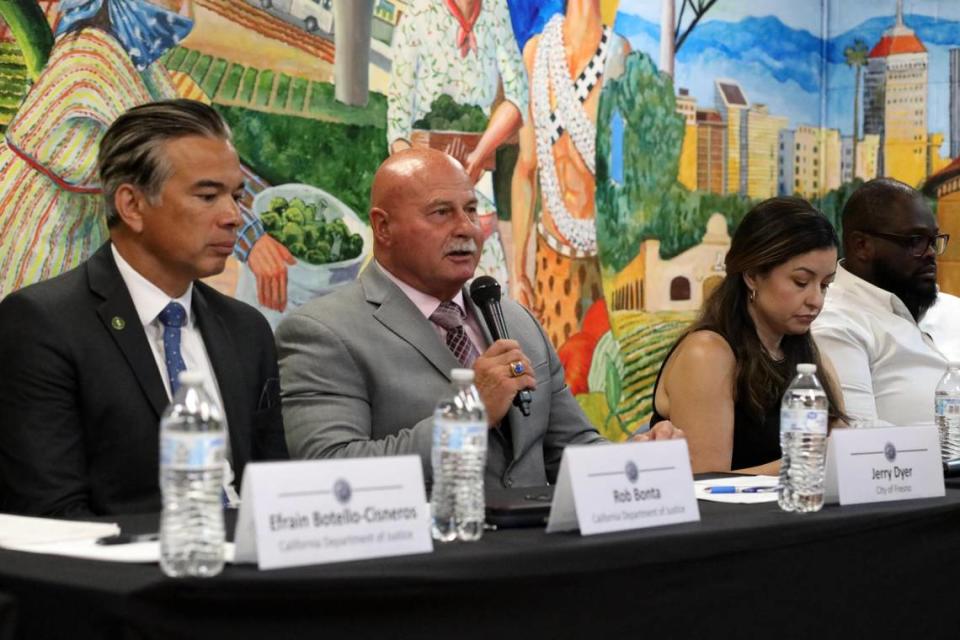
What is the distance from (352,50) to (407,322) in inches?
58.0

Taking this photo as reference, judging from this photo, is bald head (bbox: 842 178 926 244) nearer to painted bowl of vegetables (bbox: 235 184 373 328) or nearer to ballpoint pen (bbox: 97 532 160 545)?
painted bowl of vegetables (bbox: 235 184 373 328)

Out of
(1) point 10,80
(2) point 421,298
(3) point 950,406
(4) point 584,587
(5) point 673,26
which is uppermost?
(5) point 673,26

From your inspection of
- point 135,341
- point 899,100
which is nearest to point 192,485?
point 135,341

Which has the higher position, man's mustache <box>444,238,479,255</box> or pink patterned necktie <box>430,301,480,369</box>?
man's mustache <box>444,238,479,255</box>

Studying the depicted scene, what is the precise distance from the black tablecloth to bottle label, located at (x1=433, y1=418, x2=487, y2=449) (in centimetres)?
14

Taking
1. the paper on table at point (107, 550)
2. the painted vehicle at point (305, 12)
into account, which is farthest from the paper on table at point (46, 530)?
the painted vehicle at point (305, 12)

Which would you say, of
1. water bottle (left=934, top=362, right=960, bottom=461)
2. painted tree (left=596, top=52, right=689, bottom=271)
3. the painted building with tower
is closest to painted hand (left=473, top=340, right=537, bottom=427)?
water bottle (left=934, top=362, right=960, bottom=461)

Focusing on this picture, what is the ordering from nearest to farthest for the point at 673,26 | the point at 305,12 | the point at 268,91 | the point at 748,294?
the point at 748,294 < the point at 268,91 < the point at 305,12 < the point at 673,26

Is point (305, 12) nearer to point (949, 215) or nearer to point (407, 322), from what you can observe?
point (407, 322)

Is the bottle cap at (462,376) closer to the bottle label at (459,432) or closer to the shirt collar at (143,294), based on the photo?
the bottle label at (459,432)

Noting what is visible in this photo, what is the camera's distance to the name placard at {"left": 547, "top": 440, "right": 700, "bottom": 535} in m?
1.84

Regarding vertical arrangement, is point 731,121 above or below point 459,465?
above

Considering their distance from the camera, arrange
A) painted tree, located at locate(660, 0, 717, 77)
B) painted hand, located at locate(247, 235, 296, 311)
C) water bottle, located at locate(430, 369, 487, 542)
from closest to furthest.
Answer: water bottle, located at locate(430, 369, 487, 542) → painted hand, located at locate(247, 235, 296, 311) → painted tree, located at locate(660, 0, 717, 77)

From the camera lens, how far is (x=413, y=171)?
305 centimetres
